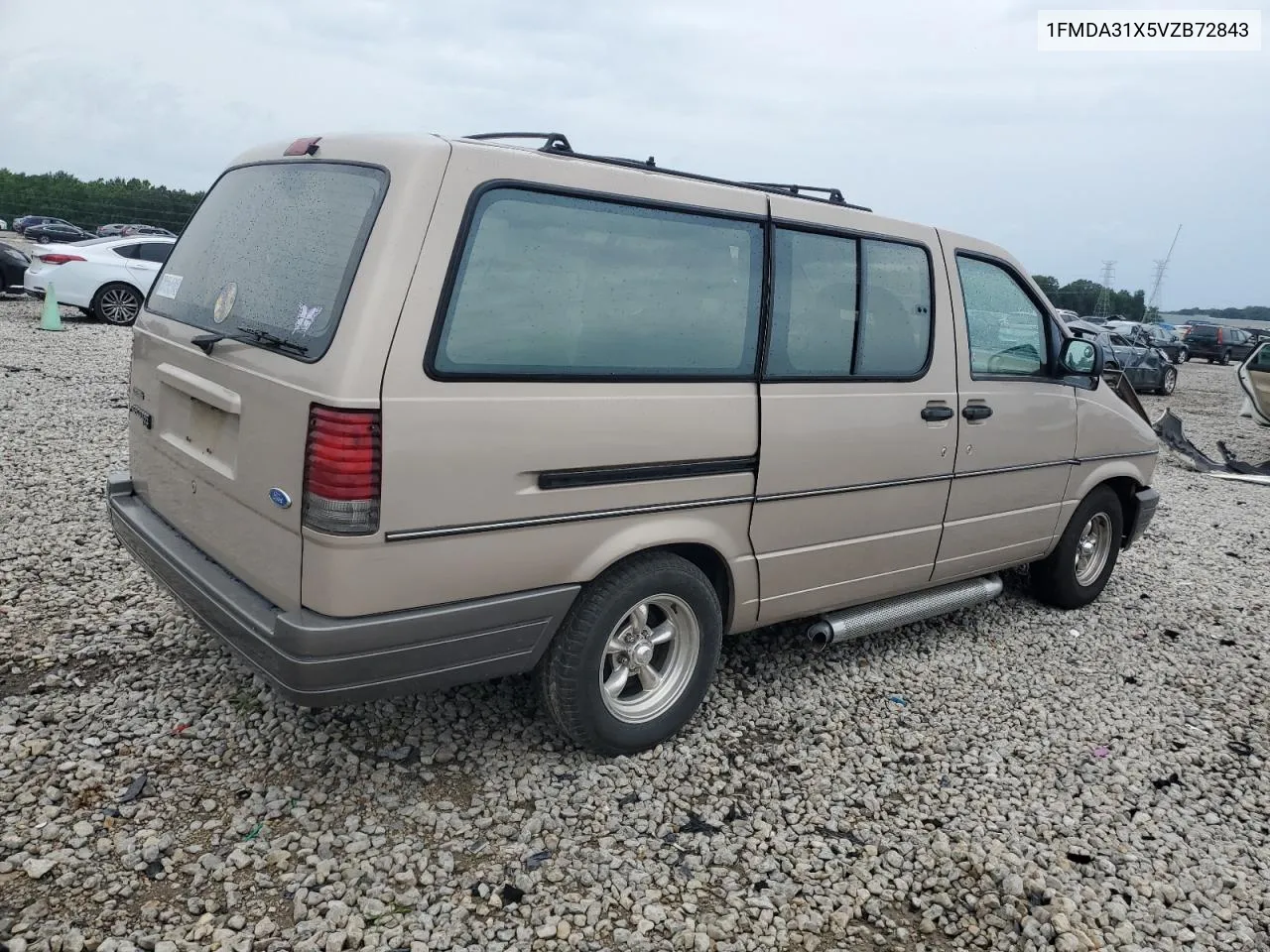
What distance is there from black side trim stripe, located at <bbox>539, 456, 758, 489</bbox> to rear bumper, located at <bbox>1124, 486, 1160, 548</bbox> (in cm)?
336

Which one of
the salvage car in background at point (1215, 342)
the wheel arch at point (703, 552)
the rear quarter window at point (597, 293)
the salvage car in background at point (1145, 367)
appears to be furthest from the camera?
the salvage car in background at point (1215, 342)

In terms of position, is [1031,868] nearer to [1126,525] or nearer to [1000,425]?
[1000,425]

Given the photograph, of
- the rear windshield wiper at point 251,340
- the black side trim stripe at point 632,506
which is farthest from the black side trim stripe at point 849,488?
the rear windshield wiper at point 251,340

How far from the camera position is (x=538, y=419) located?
2816 millimetres

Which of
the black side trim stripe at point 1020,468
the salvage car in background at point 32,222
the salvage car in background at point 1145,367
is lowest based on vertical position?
the black side trim stripe at point 1020,468

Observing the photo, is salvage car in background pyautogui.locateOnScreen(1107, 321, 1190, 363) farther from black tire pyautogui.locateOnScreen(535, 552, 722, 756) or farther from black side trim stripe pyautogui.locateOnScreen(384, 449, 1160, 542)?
black tire pyautogui.locateOnScreen(535, 552, 722, 756)

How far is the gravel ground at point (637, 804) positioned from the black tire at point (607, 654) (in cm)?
14

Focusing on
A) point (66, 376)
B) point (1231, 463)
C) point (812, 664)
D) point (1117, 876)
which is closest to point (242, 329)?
point (812, 664)

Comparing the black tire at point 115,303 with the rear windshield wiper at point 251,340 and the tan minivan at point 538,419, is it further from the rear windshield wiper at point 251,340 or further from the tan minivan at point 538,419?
the rear windshield wiper at point 251,340

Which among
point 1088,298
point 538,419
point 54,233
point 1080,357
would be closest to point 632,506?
point 538,419

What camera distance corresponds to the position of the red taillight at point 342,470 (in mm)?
2510

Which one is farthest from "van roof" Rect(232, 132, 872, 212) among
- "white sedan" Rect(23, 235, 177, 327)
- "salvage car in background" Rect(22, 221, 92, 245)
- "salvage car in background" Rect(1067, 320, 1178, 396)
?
"salvage car in background" Rect(22, 221, 92, 245)

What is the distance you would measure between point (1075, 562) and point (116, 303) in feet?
49.1

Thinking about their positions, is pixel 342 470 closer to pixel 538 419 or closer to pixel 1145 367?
pixel 538 419
